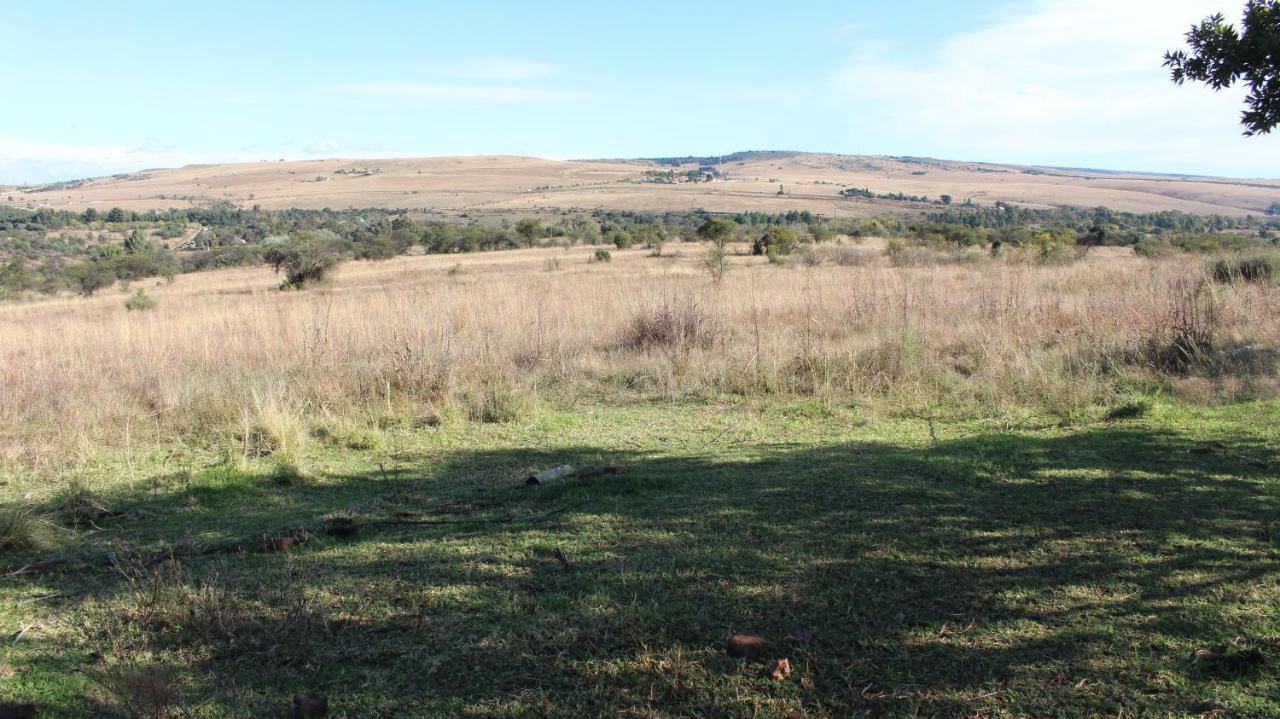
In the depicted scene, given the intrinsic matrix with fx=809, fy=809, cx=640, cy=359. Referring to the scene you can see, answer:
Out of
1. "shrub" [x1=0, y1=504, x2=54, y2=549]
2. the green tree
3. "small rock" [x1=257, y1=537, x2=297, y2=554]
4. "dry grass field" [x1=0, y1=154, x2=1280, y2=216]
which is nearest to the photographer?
"small rock" [x1=257, y1=537, x2=297, y2=554]

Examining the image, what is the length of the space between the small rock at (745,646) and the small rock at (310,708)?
4.63 ft

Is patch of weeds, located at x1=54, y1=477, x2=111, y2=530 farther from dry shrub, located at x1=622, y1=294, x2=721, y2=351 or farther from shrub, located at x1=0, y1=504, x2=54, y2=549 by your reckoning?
dry shrub, located at x1=622, y1=294, x2=721, y2=351

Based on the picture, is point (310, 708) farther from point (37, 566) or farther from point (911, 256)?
point (911, 256)

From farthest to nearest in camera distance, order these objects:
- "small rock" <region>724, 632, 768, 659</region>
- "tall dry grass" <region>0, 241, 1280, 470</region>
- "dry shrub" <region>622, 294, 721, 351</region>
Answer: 1. "dry shrub" <region>622, 294, 721, 351</region>
2. "tall dry grass" <region>0, 241, 1280, 470</region>
3. "small rock" <region>724, 632, 768, 659</region>

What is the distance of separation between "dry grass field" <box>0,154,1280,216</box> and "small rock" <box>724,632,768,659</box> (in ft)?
253

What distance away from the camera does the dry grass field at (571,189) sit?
307 ft

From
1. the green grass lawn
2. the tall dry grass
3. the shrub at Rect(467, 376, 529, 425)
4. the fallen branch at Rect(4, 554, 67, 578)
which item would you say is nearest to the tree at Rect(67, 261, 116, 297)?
the tall dry grass

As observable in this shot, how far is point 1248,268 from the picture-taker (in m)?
15.2

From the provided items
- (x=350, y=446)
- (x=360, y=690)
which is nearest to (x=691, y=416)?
(x=350, y=446)

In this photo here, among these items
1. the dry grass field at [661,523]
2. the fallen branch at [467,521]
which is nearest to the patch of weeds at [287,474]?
the dry grass field at [661,523]

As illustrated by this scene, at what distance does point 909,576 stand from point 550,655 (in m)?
1.65

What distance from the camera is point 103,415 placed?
7.74m

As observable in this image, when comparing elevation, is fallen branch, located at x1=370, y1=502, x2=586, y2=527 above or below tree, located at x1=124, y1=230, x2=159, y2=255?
below

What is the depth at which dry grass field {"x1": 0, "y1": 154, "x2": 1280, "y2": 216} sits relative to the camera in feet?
307
